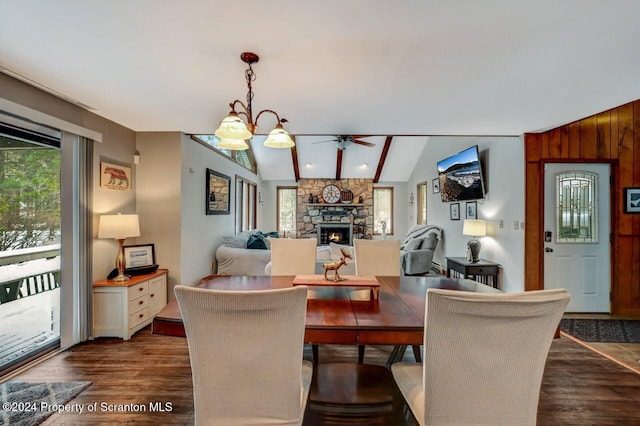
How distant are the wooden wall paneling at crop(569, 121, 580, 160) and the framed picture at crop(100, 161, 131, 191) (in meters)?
5.41

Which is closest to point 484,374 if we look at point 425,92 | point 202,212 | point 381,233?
point 425,92

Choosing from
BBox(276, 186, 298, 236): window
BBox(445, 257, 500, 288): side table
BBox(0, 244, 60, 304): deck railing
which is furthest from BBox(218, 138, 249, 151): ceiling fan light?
BBox(276, 186, 298, 236): window

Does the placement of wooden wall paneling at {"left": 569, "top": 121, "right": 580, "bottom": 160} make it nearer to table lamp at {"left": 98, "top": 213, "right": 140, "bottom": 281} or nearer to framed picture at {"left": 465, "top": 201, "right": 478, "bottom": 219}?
framed picture at {"left": 465, "top": 201, "right": 478, "bottom": 219}

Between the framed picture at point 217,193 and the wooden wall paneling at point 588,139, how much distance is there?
16.8ft

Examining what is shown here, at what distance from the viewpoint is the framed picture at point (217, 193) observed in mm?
4832

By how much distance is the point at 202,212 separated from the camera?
4602 mm

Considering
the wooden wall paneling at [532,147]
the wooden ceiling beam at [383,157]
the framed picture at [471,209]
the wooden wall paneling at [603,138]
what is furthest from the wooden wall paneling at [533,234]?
the wooden ceiling beam at [383,157]

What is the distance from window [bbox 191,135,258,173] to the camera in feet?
15.4

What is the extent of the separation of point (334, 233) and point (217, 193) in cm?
446

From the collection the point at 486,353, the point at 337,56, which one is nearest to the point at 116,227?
the point at 337,56

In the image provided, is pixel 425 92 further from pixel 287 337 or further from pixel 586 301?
pixel 586 301

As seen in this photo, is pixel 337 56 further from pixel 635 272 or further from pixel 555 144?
pixel 635 272

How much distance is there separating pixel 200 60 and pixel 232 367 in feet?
6.22

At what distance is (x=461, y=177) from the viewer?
5238 mm
